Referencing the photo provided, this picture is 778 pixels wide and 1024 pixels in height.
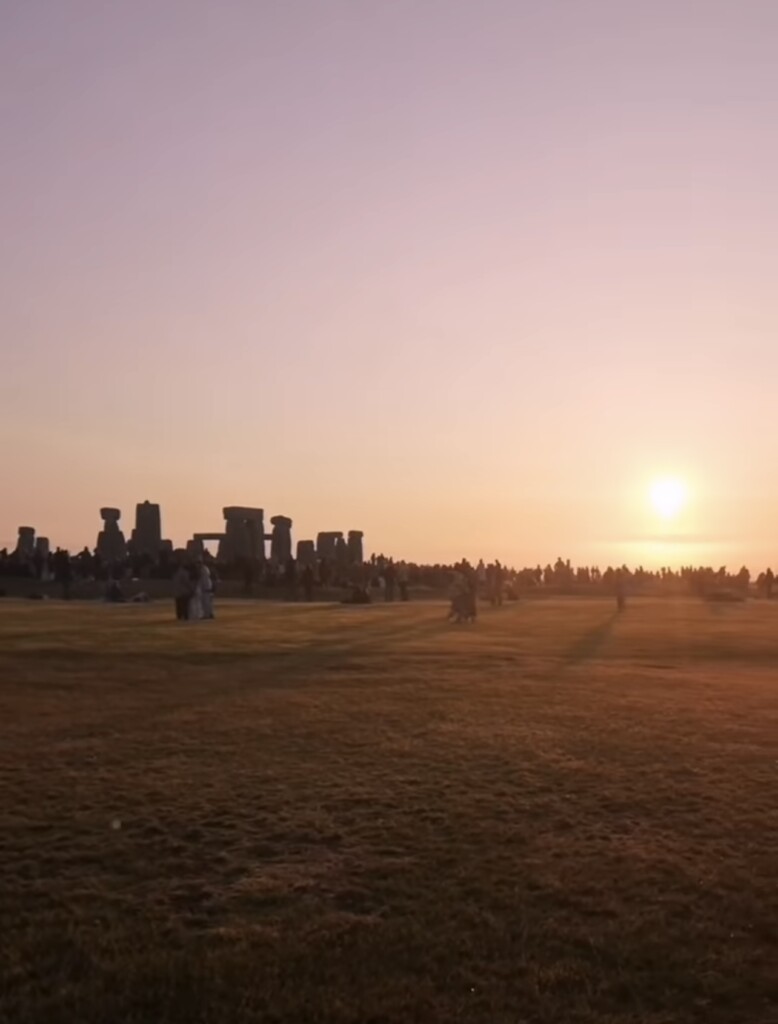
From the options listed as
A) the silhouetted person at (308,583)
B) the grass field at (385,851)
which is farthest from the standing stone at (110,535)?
the grass field at (385,851)

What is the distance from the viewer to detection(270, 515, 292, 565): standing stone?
6412cm

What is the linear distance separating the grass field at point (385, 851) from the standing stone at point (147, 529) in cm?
4532

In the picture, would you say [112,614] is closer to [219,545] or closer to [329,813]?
[329,813]

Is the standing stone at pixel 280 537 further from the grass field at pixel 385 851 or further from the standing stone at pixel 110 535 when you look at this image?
the grass field at pixel 385 851

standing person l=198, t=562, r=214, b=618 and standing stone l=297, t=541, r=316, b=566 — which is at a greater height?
standing stone l=297, t=541, r=316, b=566

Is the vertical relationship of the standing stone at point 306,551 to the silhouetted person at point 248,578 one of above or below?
above

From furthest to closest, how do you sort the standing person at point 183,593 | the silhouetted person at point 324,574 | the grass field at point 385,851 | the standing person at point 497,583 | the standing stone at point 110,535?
the standing stone at point 110,535
the silhouetted person at point 324,574
the standing person at point 497,583
the standing person at point 183,593
the grass field at point 385,851

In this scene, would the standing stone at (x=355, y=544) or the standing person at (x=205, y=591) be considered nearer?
the standing person at (x=205, y=591)

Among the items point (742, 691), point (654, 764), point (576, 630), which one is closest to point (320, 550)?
point (576, 630)

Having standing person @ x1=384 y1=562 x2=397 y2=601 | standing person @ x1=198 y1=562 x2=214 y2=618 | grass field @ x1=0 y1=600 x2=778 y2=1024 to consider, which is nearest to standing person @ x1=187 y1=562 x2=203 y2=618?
standing person @ x1=198 y1=562 x2=214 y2=618

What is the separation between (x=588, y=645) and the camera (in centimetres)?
2456

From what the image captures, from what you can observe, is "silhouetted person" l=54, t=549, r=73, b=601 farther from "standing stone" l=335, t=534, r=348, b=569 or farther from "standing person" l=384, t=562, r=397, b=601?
"standing stone" l=335, t=534, r=348, b=569

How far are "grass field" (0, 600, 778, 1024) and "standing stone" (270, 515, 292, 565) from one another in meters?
47.1

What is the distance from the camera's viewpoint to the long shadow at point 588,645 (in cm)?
2131
